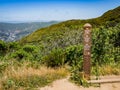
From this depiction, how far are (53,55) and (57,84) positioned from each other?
552 centimetres

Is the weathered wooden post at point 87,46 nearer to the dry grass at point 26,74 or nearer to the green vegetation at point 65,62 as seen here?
the green vegetation at point 65,62

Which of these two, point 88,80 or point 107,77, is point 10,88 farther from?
point 107,77

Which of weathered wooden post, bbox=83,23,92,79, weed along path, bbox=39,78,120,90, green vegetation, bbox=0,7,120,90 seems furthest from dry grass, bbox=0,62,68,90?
weathered wooden post, bbox=83,23,92,79

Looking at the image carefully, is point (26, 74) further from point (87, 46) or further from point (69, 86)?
point (87, 46)

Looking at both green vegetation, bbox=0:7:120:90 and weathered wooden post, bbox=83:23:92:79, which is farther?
weathered wooden post, bbox=83:23:92:79

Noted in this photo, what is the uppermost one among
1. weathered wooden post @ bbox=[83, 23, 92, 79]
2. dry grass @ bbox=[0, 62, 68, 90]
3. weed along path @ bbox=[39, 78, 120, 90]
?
weathered wooden post @ bbox=[83, 23, 92, 79]

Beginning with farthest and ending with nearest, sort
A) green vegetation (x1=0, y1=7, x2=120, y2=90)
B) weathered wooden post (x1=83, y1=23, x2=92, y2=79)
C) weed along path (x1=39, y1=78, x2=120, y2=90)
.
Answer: weathered wooden post (x1=83, y1=23, x2=92, y2=79) → green vegetation (x1=0, y1=7, x2=120, y2=90) → weed along path (x1=39, y1=78, x2=120, y2=90)

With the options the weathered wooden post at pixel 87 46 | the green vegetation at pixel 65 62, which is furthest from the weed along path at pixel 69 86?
the weathered wooden post at pixel 87 46

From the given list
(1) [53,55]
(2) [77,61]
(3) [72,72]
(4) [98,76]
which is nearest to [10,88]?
(3) [72,72]

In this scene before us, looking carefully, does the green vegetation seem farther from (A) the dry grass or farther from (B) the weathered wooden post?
(B) the weathered wooden post

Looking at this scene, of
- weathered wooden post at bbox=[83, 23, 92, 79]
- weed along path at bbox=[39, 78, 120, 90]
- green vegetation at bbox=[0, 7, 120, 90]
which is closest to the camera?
weed along path at bbox=[39, 78, 120, 90]

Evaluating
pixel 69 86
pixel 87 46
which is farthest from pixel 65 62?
pixel 69 86

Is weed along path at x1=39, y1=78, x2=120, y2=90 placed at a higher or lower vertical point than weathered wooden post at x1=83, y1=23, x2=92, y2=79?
lower

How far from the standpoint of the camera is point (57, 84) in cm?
1132
